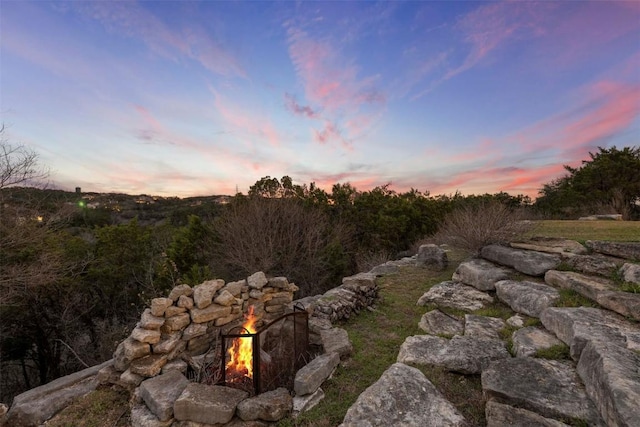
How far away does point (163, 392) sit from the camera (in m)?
3.39

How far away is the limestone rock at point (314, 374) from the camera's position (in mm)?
3430

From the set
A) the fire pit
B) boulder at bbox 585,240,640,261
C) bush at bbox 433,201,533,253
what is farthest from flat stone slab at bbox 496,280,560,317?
the fire pit

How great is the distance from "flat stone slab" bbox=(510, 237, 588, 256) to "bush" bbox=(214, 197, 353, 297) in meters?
7.35


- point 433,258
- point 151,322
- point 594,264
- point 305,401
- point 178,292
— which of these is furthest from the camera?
point 433,258

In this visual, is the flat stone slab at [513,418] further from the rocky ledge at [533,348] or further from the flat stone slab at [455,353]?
the flat stone slab at [455,353]

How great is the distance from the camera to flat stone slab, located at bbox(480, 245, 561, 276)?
5941 mm

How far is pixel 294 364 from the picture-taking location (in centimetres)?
416

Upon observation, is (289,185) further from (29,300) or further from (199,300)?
(199,300)

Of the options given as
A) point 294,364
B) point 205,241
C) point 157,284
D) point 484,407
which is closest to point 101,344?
point 157,284

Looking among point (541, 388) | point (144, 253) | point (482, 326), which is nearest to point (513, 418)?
point (541, 388)

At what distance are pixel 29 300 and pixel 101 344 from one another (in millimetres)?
2638

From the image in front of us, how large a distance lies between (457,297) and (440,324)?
4.62ft

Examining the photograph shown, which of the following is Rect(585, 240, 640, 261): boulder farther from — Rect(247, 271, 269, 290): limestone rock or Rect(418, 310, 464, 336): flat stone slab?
Rect(247, 271, 269, 290): limestone rock

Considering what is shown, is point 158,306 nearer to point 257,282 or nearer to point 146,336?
point 146,336
